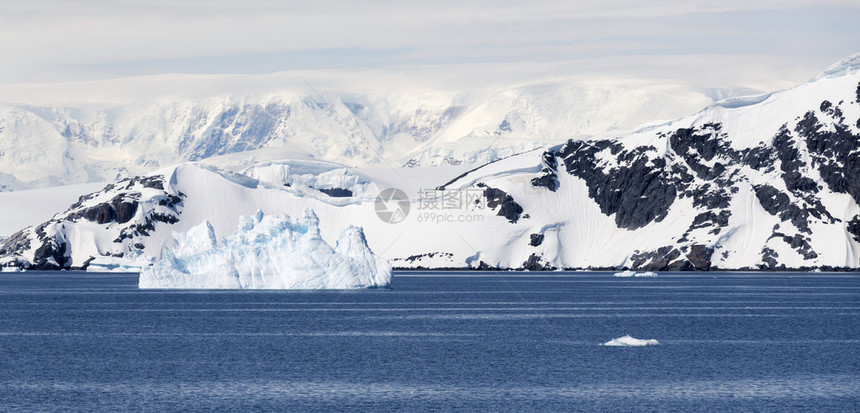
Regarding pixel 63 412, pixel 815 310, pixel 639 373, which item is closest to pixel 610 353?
pixel 639 373

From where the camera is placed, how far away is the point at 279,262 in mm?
182625

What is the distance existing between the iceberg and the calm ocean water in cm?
2322

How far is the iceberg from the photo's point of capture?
175625 millimetres

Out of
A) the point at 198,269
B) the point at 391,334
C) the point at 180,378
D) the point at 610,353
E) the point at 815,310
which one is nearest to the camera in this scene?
the point at 180,378

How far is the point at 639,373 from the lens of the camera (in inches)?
3061

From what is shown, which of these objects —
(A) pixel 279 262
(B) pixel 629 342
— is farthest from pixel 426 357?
(A) pixel 279 262

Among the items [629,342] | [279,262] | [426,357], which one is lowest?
[426,357]

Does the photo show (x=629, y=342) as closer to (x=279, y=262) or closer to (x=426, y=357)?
(x=426, y=357)

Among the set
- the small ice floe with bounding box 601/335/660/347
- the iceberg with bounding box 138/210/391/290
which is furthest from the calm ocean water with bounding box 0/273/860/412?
the iceberg with bounding box 138/210/391/290

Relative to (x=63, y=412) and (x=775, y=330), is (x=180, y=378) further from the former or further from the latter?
(x=775, y=330)

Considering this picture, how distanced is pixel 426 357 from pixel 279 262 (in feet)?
322

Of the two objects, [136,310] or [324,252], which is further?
[324,252]

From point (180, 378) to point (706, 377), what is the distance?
3367 centimetres

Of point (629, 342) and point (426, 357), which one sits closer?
point (426, 357)
